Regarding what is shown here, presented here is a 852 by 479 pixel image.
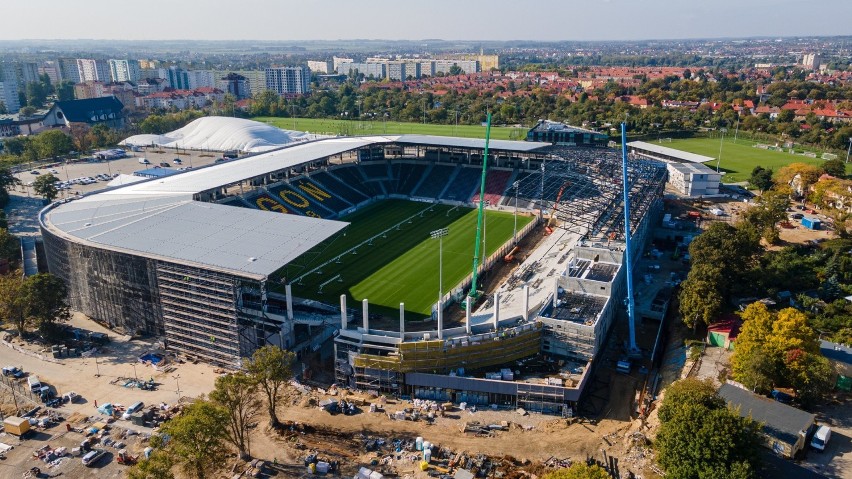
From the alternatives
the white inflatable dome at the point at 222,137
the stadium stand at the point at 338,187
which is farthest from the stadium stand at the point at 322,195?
the white inflatable dome at the point at 222,137

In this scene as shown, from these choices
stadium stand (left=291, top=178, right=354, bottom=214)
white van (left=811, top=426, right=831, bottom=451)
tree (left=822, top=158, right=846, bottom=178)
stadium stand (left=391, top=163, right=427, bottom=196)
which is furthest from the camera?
stadium stand (left=391, top=163, right=427, bottom=196)

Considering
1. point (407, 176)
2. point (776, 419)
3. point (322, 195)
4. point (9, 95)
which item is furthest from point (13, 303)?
point (9, 95)

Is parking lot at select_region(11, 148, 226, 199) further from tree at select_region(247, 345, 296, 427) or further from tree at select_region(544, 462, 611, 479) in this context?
tree at select_region(544, 462, 611, 479)

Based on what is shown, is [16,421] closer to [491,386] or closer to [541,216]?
[491,386]

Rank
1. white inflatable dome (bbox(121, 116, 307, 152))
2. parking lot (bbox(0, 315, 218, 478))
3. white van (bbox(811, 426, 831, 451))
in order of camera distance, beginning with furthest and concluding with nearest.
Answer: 1. white inflatable dome (bbox(121, 116, 307, 152))
2. parking lot (bbox(0, 315, 218, 478))
3. white van (bbox(811, 426, 831, 451))

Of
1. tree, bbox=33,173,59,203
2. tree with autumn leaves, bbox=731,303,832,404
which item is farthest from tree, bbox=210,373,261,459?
tree, bbox=33,173,59,203
